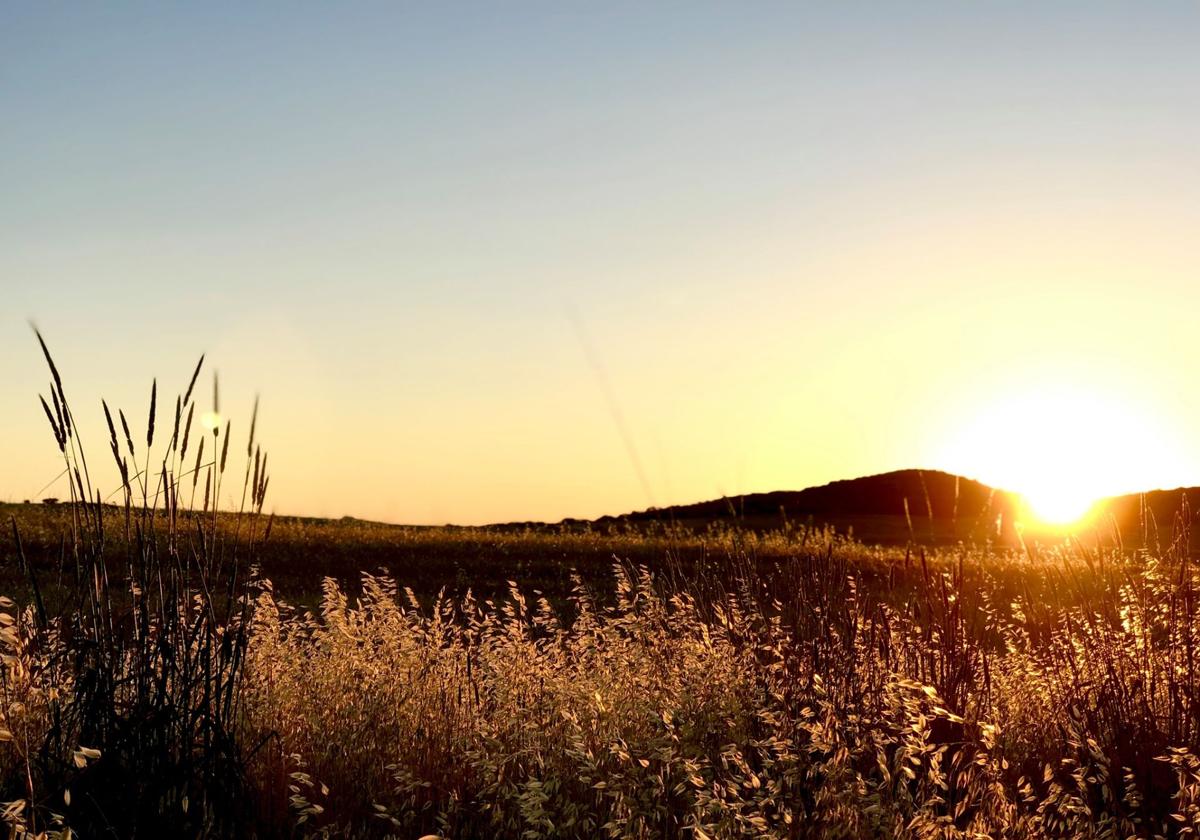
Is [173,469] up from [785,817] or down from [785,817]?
up

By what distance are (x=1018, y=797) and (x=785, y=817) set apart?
5.89 feet

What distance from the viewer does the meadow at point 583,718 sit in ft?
12.7

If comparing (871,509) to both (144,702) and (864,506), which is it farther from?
(144,702)

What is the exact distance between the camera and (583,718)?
5164 millimetres

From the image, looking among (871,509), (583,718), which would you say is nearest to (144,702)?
(583,718)

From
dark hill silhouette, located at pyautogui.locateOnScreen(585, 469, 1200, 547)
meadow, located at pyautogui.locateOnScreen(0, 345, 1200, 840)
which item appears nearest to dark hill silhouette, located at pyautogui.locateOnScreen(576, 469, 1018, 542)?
dark hill silhouette, located at pyautogui.locateOnScreen(585, 469, 1200, 547)

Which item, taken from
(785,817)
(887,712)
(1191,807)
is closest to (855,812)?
(785,817)

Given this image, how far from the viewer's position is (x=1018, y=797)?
4.77 m

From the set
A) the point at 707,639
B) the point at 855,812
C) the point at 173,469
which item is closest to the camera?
the point at 855,812

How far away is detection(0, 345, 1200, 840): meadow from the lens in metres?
3.87

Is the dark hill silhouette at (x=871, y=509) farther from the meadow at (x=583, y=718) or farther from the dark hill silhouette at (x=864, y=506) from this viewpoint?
the meadow at (x=583, y=718)

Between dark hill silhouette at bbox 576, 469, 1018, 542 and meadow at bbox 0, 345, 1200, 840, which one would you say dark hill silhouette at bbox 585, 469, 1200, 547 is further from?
meadow at bbox 0, 345, 1200, 840

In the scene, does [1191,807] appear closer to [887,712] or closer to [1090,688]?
[887,712]

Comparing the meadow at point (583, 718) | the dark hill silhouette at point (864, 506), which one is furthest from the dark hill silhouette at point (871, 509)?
the meadow at point (583, 718)
